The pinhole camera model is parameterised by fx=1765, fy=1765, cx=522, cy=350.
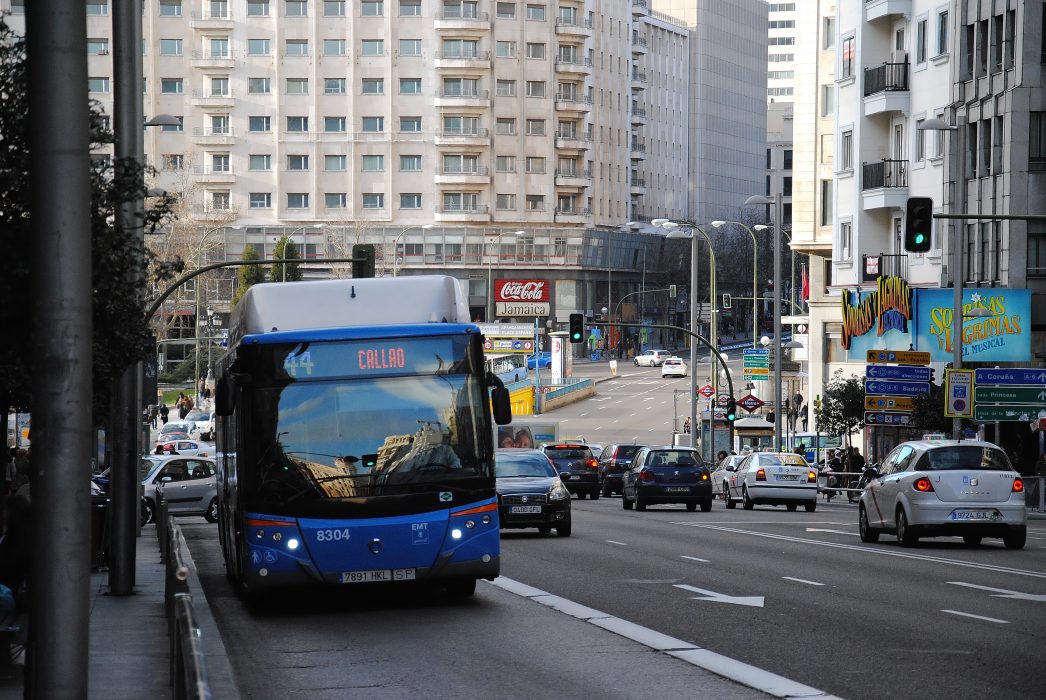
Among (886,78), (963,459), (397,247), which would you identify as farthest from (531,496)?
(397,247)

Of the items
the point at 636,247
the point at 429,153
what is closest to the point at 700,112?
the point at 636,247

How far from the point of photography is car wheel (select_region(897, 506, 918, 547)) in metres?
25.7

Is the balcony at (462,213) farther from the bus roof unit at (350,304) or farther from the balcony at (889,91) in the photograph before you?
the bus roof unit at (350,304)

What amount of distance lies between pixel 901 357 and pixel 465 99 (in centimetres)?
8647

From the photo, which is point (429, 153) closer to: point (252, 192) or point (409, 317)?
point (252, 192)

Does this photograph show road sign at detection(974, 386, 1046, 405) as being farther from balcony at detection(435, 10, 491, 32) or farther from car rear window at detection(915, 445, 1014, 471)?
balcony at detection(435, 10, 491, 32)

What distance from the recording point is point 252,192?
129500 mm

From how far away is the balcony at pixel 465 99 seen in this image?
130 meters

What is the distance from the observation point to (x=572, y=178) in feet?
444

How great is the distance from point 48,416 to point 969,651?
26.3 feet

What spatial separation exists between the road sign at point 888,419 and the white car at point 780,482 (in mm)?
3635

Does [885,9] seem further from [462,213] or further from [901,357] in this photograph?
[462,213]

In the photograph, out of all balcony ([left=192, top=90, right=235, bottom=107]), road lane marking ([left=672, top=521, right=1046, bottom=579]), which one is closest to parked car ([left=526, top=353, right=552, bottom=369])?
balcony ([left=192, top=90, right=235, bottom=107])

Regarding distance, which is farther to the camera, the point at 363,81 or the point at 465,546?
the point at 363,81
